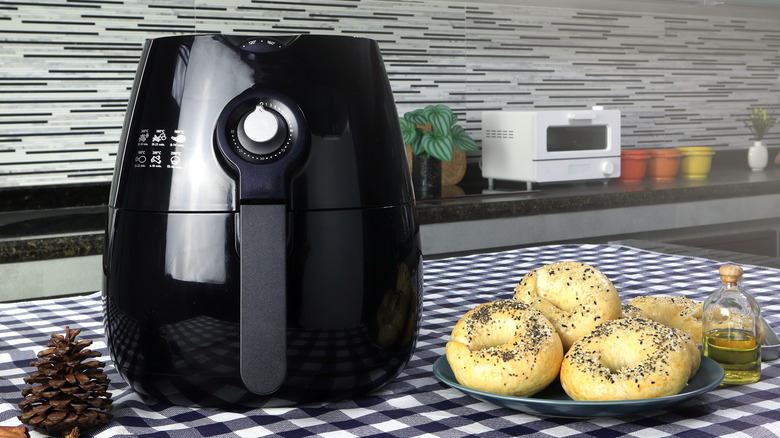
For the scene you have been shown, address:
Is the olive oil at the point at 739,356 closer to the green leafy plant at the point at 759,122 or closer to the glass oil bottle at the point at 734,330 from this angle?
the glass oil bottle at the point at 734,330

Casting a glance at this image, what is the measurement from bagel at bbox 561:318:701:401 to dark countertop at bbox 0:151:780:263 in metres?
1.53

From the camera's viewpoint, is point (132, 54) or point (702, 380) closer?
point (702, 380)

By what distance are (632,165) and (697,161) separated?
1.07 feet

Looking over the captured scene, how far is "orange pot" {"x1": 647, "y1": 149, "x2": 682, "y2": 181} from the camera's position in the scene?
3.07 meters

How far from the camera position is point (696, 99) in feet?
12.0

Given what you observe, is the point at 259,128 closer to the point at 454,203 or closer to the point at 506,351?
the point at 506,351

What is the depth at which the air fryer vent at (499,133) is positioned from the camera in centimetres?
274

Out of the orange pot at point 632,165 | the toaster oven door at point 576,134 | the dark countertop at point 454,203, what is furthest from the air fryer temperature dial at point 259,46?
the orange pot at point 632,165

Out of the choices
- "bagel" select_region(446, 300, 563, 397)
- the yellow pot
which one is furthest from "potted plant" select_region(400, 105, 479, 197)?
"bagel" select_region(446, 300, 563, 397)

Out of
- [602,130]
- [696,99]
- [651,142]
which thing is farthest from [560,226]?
[696,99]

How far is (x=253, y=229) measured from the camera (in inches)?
20.9

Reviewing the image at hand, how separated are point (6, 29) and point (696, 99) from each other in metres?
2.78

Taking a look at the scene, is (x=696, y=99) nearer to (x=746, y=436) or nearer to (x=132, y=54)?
(x=132, y=54)

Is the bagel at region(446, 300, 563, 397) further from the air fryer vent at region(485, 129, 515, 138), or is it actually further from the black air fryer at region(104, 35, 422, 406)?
the air fryer vent at region(485, 129, 515, 138)
